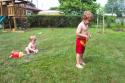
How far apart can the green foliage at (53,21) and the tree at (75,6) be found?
32.5ft

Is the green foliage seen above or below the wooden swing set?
below

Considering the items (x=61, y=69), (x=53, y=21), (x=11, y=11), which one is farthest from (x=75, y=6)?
(x=61, y=69)

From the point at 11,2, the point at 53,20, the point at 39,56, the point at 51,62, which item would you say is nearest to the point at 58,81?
the point at 51,62

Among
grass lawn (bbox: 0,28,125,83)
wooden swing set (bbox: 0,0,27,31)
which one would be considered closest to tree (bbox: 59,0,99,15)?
wooden swing set (bbox: 0,0,27,31)

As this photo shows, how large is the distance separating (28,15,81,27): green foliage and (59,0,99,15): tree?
991cm

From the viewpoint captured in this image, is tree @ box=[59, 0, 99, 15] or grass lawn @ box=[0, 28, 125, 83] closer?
grass lawn @ box=[0, 28, 125, 83]

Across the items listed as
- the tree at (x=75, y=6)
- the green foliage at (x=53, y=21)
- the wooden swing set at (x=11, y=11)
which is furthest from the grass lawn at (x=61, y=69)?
the tree at (x=75, y=6)

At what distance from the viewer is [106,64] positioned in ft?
27.0

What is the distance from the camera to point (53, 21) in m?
30.0

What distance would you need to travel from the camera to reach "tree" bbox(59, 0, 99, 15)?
132 feet

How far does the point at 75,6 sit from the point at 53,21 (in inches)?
408

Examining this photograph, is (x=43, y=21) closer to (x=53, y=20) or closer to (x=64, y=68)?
(x=53, y=20)

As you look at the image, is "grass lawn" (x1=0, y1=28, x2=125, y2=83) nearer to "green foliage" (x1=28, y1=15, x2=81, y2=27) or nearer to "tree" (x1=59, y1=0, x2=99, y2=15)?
"green foliage" (x1=28, y1=15, x2=81, y2=27)

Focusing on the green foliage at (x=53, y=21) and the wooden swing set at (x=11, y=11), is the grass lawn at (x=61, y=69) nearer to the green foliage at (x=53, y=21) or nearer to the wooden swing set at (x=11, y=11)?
the wooden swing set at (x=11, y=11)
